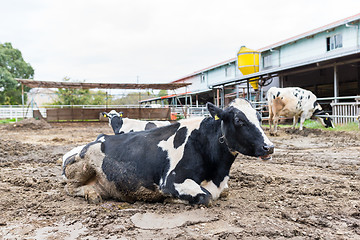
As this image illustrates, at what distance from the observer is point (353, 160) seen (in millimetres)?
6160

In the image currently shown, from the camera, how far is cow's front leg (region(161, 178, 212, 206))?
11.1ft

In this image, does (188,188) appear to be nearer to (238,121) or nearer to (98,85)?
(238,121)

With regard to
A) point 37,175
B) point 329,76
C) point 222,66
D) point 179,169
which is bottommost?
point 37,175

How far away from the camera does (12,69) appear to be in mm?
45156

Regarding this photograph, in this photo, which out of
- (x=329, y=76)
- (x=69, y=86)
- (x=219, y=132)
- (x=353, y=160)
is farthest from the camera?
(x=69, y=86)

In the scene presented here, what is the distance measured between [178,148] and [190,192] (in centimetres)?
61

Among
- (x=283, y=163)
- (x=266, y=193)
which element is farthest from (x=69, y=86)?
(x=266, y=193)

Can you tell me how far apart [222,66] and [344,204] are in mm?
27965

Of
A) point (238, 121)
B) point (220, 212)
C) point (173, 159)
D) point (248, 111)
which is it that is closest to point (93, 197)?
point (173, 159)

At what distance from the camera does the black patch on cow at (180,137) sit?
3799 mm

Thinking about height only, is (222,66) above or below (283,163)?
above

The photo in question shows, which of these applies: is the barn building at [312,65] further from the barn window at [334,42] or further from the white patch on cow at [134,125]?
the white patch on cow at [134,125]

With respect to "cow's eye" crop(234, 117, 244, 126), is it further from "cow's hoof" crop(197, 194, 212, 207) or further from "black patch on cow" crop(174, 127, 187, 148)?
"cow's hoof" crop(197, 194, 212, 207)

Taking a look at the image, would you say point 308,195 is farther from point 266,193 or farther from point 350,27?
point 350,27
